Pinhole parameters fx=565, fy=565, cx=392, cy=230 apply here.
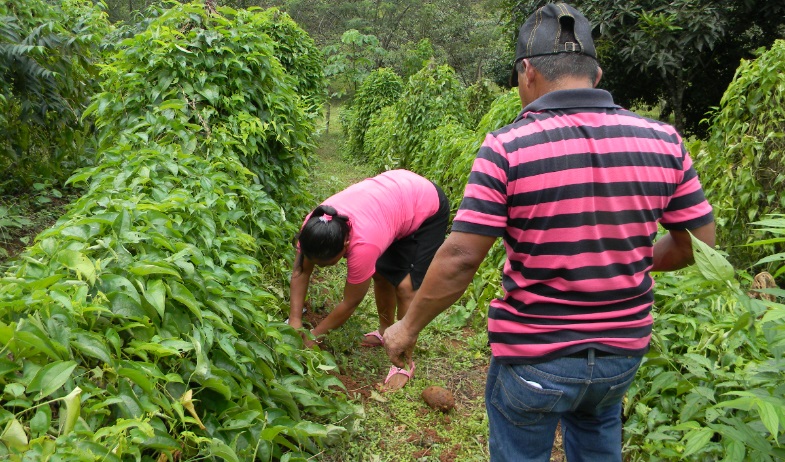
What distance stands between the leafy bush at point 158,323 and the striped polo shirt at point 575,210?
86 centimetres

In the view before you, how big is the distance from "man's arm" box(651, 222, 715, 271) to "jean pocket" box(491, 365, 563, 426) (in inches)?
23.1

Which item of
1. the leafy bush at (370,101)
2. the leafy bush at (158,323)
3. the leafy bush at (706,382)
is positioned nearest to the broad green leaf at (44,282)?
the leafy bush at (158,323)

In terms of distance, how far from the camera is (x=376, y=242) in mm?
2711

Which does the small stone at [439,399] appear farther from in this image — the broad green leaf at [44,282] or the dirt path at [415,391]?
the broad green leaf at [44,282]

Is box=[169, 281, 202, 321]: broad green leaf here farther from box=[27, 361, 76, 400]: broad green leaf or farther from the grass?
the grass

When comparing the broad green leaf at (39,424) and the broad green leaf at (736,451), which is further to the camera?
the broad green leaf at (736,451)

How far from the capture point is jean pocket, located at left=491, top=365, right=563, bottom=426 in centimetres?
152

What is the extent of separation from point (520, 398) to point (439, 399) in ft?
4.80

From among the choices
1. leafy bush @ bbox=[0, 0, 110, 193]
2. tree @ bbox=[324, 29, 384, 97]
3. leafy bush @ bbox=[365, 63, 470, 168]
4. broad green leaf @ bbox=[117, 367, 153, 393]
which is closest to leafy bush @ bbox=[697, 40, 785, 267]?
broad green leaf @ bbox=[117, 367, 153, 393]

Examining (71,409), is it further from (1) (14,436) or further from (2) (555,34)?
(2) (555,34)

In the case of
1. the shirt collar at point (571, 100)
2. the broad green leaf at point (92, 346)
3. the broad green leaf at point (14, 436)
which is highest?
the shirt collar at point (571, 100)

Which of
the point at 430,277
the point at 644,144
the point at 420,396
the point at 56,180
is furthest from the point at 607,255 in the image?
the point at 56,180

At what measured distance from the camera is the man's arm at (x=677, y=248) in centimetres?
162

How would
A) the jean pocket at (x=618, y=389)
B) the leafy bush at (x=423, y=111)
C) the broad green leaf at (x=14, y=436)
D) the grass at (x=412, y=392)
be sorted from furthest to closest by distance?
the leafy bush at (x=423, y=111), the grass at (x=412, y=392), the jean pocket at (x=618, y=389), the broad green leaf at (x=14, y=436)
